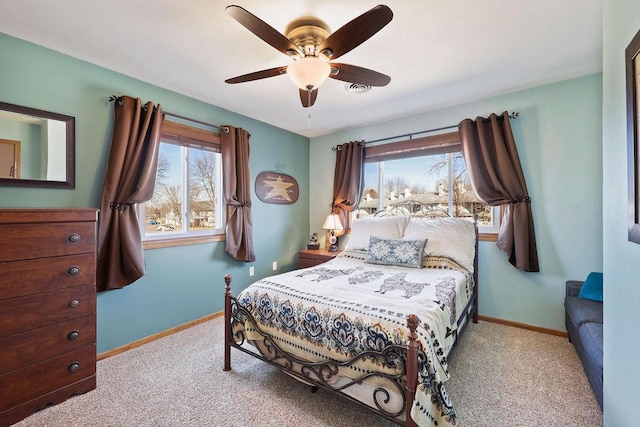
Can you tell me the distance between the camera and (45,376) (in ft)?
5.55

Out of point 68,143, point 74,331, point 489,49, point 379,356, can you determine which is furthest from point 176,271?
point 489,49

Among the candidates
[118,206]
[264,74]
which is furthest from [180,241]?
[264,74]

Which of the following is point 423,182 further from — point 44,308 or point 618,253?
point 44,308

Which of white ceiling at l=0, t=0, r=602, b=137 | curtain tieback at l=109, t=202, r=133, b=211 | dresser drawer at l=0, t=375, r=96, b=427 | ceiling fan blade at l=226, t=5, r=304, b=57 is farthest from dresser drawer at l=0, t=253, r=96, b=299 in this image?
ceiling fan blade at l=226, t=5, r=304, b=57

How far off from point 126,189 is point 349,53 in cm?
223

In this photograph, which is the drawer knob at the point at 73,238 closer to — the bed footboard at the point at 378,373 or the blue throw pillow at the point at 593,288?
the bed footboard at the point at 378,373

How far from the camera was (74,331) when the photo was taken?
1.82 metres

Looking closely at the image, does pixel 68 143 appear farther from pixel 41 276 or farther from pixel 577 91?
pixel 577 91

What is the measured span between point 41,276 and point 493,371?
325cm

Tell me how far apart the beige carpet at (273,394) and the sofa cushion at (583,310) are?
0.41 meters

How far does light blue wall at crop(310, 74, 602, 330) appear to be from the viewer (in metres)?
2.50

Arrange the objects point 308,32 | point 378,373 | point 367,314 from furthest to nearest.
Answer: point 308,32 → point 367,314 → point 378,373

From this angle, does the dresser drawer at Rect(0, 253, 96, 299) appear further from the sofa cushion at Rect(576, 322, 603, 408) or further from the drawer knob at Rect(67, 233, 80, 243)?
the sofa cushion at Rect(576, 322, 603, 408)

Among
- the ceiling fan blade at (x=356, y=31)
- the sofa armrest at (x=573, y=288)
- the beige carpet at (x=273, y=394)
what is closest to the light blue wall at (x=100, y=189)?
the beige carpet at (x=273, y=394)
